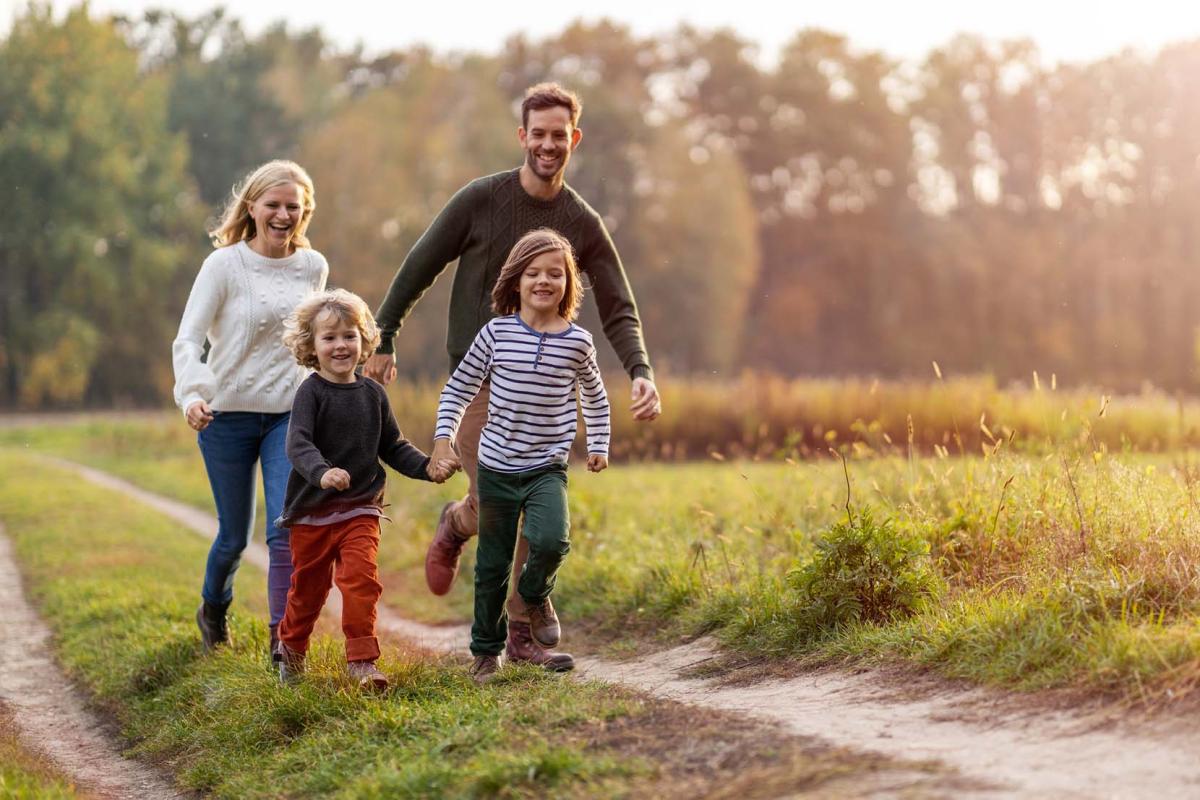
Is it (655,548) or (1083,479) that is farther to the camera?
(655,548)

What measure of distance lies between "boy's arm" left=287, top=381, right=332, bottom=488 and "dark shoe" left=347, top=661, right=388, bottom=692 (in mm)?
747

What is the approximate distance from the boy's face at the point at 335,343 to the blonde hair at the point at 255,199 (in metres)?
0.79

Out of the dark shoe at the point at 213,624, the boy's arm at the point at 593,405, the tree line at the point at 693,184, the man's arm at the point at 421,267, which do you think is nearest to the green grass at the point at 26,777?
the dark shoe at the point at 213,624

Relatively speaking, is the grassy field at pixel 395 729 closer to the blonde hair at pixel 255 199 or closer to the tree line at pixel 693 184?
the blonde hair at pixel 255 199

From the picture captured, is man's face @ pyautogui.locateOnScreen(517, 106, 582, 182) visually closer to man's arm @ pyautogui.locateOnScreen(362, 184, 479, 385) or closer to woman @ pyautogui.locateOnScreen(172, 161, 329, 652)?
man's arm @ pyautogui.locateOnScreen(362, 184, 479, 385)

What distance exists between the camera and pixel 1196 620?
4723mm

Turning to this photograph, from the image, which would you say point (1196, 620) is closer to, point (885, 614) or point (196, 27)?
point (885, 614)

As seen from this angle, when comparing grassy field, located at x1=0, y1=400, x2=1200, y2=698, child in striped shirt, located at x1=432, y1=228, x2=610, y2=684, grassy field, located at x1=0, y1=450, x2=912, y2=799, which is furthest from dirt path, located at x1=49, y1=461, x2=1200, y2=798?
child in striped shirt, located at x1=432, y1=228, x2=610, y2=684

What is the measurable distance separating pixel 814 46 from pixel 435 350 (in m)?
20.3

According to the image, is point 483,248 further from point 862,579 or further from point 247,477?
point 862,579

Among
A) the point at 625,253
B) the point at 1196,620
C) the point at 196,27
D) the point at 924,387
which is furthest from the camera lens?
the point at 196,27

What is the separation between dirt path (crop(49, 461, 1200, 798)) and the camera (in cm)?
374

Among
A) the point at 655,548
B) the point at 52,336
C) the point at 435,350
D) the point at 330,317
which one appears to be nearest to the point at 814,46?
the point at 435,350

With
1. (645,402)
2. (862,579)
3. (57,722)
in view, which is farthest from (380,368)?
(57,722)
